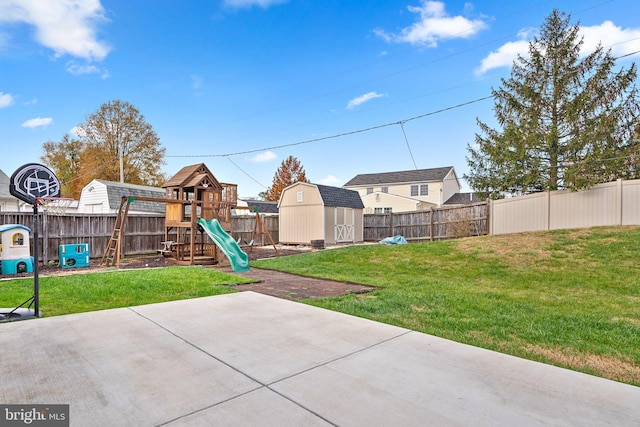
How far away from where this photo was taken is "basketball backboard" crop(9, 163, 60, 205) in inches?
158

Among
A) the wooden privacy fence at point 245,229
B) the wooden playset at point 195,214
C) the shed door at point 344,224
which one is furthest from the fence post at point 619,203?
the wooden privacy fence at point 245,229

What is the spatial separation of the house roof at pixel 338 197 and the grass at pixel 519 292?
5544 mm

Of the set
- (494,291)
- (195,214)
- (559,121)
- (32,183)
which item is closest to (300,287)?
(494,291)

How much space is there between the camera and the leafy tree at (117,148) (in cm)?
2602

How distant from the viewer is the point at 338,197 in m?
18.0

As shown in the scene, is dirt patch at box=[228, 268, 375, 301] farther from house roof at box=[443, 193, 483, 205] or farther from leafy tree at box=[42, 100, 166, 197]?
house roof at box=[443, 193, 483, 205]

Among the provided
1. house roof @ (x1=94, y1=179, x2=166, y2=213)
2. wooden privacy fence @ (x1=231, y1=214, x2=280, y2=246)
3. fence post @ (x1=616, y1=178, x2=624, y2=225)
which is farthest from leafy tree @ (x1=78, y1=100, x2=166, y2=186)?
fence post @ (x1=616, y1=178, x2=624, y2=225)

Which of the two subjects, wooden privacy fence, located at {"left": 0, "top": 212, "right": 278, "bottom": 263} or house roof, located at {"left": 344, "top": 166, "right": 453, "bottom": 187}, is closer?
wooden privacy fence, located at {"left": 0, "top": 212, "right": 278, "bottom": 263}

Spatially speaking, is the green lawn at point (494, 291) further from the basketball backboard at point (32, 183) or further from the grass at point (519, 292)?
the basketball backboard at point (32, 183)

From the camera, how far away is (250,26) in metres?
13.6

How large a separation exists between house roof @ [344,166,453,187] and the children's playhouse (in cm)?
2603

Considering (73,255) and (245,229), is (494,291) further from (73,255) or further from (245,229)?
(245,229)

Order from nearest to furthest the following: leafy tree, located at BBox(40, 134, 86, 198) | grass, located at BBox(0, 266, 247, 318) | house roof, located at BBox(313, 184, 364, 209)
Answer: grass, located at BBox(0, 266, 247, 318), house roof, located at BBox(313, 184, 364, 209), leafy tree, located at BBox(40, 134, 86, 198)

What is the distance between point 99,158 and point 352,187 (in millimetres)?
20885
